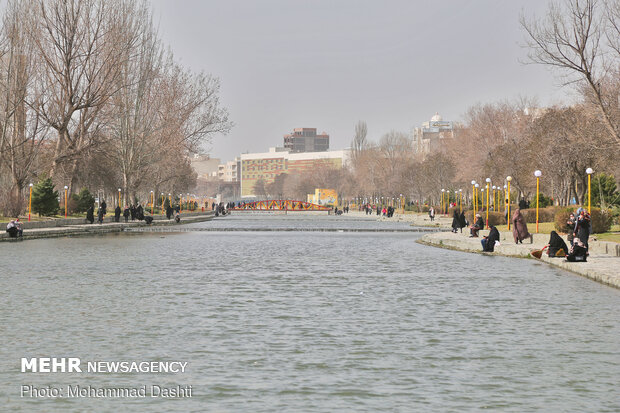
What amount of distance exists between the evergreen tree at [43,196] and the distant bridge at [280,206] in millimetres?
104337

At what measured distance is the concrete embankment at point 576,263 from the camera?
2020cm

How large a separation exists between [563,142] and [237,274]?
47.6 meters

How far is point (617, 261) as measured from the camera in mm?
24172

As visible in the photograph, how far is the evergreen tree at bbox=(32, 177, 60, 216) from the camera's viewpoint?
188 ft

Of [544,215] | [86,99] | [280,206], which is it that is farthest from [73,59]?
[280,206]

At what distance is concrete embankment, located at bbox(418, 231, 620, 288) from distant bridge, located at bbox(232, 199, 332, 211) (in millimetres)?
124105

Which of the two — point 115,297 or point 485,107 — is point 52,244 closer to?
point 115,297

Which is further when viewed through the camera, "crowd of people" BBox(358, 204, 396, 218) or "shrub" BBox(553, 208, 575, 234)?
"crowd of people" BBox(358, 204, 396, 218)

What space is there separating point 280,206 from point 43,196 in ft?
383

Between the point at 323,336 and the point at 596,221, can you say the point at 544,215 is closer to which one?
the point at 596,221

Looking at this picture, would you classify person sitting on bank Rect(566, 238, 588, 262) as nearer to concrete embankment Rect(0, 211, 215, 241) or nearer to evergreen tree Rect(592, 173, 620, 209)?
concrete embankment Rect(0, 211, 215, 241)

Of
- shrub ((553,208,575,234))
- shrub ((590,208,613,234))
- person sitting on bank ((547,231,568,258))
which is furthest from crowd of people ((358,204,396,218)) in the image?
person sitting on bank ((547,231,568,258))

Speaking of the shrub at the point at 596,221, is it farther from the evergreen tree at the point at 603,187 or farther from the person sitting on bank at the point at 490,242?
the evergreen tree at the point at 603,187

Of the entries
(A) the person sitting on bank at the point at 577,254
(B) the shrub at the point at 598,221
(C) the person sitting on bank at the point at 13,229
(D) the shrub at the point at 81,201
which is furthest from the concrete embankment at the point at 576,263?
(D) the shrub at the point at 81,201
